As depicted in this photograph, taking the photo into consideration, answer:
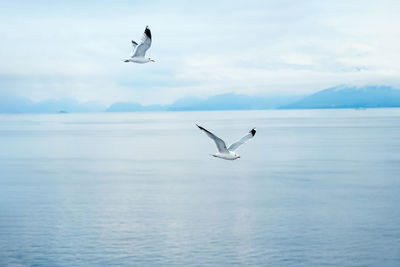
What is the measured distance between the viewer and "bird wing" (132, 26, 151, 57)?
88.4ft

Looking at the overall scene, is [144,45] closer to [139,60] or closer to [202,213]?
[139,60]

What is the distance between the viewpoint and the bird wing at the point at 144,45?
26.9 m

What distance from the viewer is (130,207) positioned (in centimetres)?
5956

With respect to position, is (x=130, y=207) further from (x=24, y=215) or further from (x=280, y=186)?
(x=280, y=186)

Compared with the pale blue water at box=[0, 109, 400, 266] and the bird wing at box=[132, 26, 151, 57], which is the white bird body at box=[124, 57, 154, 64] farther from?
the pale blue water at box=[0, 109, 400, 266]

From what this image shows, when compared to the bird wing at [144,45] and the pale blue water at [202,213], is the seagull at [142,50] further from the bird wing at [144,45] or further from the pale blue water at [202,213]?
the pale blue water at [202,213]

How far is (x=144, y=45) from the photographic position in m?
27.1

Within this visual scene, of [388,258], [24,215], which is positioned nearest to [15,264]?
[24,215]

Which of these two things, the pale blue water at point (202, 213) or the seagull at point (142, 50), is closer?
the seagull at point (142, 50)

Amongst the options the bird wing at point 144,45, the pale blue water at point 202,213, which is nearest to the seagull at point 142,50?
the bird wing at point 144,45

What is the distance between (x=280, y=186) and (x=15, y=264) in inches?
1490

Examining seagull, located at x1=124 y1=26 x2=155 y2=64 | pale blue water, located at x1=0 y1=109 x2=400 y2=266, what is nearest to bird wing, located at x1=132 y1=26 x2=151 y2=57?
seagull, located at x1=124 y1=26 x2=155 y2=64

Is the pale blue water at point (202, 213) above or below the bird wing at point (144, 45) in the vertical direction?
below

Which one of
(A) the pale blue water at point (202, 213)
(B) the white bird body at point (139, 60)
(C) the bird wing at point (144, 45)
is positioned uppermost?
(C) the bird wing at point (144, 45)
